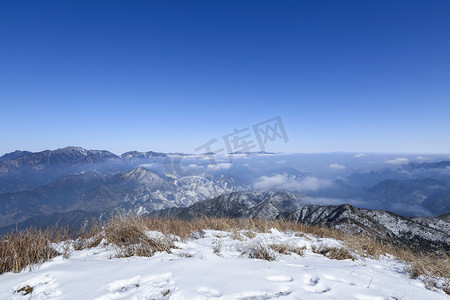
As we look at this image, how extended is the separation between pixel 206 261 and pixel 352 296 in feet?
7.44

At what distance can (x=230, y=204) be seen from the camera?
157 m

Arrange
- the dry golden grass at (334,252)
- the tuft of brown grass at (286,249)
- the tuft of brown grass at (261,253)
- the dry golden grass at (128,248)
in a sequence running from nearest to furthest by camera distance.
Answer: the dry golden grass at (128,248) < the tuft of brown grass at (261,253) < the tuft of brown grass at (286,249) < the dry golden grass at (334,252)

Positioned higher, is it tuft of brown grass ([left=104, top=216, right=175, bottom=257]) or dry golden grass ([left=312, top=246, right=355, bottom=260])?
tuft of brown grass ([left=104, top=216, right=175, bottom=257])

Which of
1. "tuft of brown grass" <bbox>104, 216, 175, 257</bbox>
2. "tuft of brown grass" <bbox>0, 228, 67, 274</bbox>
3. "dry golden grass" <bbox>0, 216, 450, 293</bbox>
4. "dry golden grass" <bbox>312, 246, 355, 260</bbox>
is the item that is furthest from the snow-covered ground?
"dry golden grass" <bbox>312, 246, 355, 260</bbox>

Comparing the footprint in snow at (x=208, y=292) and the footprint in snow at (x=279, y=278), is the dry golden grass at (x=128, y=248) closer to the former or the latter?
the footprint in snow at (x=279, y=278)

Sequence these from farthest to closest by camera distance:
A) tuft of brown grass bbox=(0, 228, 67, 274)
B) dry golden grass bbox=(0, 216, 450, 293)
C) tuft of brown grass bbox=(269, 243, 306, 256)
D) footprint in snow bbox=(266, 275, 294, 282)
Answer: tuft of brown grass bbox=(269, 243, 306, 256), dry golden grass bbox=(0, 216, 450, 293), tuft of brown grass bbox=(0, 228, 67, 274), footprint in snow bbox=(266, 275, 294, 282)

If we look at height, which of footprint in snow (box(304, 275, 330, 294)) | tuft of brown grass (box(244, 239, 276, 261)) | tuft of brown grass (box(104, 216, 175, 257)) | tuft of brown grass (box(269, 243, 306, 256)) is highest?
tuft of brown grass (box(104, 216, 175, 257))

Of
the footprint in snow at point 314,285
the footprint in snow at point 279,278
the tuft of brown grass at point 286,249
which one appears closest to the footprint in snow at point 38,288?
the footprint in snow at point 279,278

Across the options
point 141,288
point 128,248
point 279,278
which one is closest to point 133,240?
point 128,248

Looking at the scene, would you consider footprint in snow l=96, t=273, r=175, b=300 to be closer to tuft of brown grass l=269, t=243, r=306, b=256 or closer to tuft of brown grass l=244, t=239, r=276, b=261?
tuft of brown grass l=244, t=239, r=276, b=261

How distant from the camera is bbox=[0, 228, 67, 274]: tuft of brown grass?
3135 mm

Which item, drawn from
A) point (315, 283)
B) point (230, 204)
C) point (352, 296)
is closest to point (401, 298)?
point (352, 296)

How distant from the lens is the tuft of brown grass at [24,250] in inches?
123

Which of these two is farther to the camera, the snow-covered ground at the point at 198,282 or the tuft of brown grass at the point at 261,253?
the tuft of brown grass at the point at 261,253
